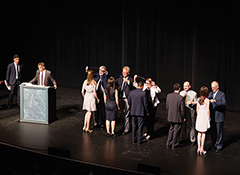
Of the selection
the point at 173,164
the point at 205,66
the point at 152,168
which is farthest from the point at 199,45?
the point at 152,168

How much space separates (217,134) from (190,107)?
729mm

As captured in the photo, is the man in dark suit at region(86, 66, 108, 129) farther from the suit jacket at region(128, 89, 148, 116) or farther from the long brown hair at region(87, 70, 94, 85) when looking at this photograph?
the suit jacket at region(128, 89, 148, 116)

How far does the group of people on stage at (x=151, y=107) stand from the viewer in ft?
22.8

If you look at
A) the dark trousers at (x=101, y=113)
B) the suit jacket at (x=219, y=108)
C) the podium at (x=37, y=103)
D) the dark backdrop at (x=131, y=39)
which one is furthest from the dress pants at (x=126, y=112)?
the dark backdrop at (x=131, y=39)

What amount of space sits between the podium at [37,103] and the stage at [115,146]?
0.18 metres

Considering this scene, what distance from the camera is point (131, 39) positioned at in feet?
38.4

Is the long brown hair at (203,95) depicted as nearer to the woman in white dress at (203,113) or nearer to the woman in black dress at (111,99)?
the woman in white dress at (203,113)

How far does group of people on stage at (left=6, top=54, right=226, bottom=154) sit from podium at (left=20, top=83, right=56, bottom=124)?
1.20ft

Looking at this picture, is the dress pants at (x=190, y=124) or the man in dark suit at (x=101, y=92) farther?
the man in dark suit at (x=101, y=92)

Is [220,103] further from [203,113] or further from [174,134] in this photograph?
[174,134]

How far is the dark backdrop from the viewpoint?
9859 mm

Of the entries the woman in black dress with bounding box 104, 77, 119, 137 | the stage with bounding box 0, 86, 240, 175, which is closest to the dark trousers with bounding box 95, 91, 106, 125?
the stage with bounding box 0, 86, 240, 175

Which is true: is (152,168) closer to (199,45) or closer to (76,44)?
(199,45)

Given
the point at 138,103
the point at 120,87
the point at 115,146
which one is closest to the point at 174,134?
the point at 138,103
